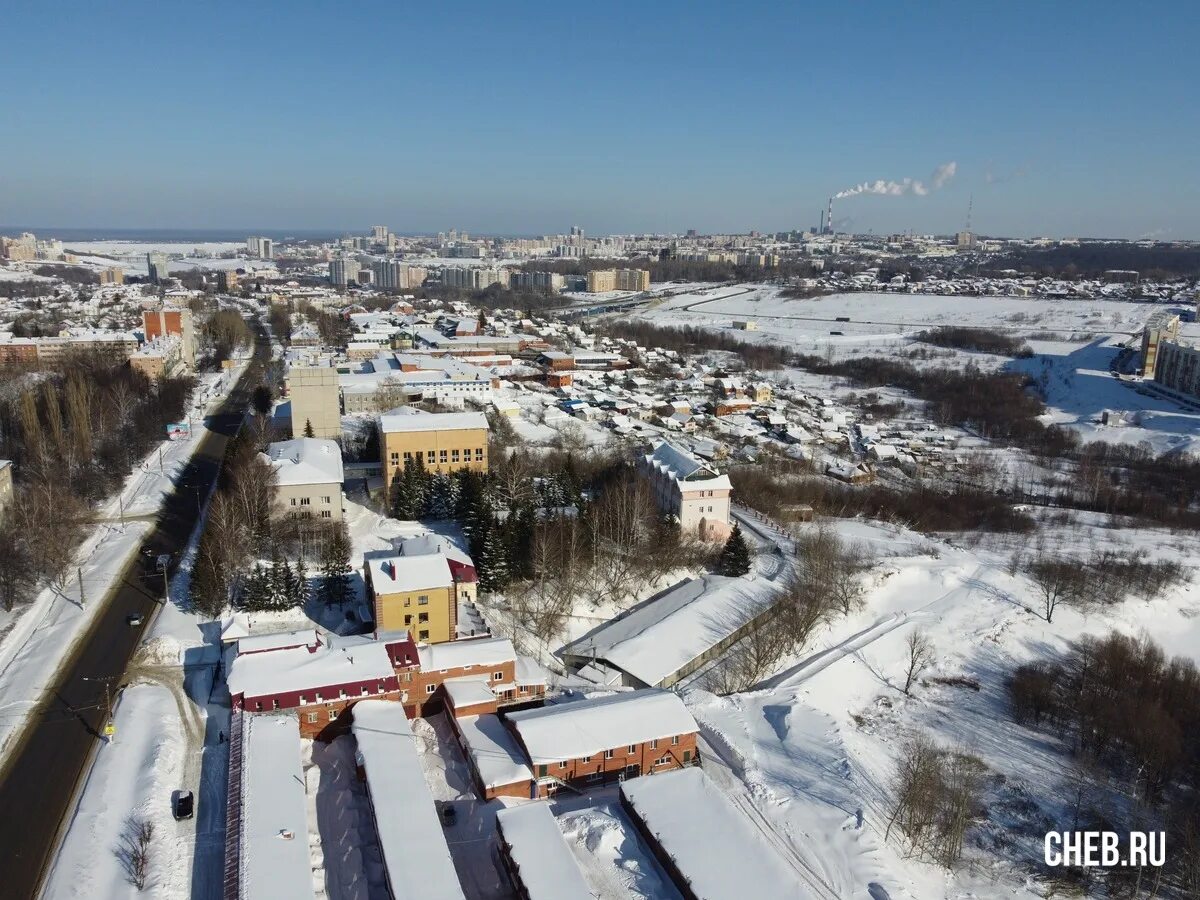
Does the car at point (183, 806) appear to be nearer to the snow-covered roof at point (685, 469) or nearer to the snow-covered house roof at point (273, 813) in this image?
the snow-covered house roof at point (273, 813)

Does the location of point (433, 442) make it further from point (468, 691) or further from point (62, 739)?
point (62, 739)

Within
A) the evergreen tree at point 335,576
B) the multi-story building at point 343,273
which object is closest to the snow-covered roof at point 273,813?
the evergreen tree at point 335,576

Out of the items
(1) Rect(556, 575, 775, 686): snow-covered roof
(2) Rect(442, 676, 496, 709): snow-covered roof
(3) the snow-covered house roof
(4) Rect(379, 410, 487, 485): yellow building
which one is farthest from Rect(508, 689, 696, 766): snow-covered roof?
(4) Rect(379, 410, 487, 485): yellow building

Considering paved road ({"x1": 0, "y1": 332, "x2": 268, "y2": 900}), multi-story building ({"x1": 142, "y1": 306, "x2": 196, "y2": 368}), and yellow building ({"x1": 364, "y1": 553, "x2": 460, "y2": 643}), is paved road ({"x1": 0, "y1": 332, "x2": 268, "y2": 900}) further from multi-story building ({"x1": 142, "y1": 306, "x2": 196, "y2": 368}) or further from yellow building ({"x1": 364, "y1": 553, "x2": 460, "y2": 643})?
multi-story building ({"x1": 142, "y1": 306, "x2": 196, "y2": 368})

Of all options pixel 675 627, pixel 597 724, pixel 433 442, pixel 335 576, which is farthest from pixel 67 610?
pixel 675 627

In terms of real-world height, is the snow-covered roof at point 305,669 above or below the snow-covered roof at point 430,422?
below
